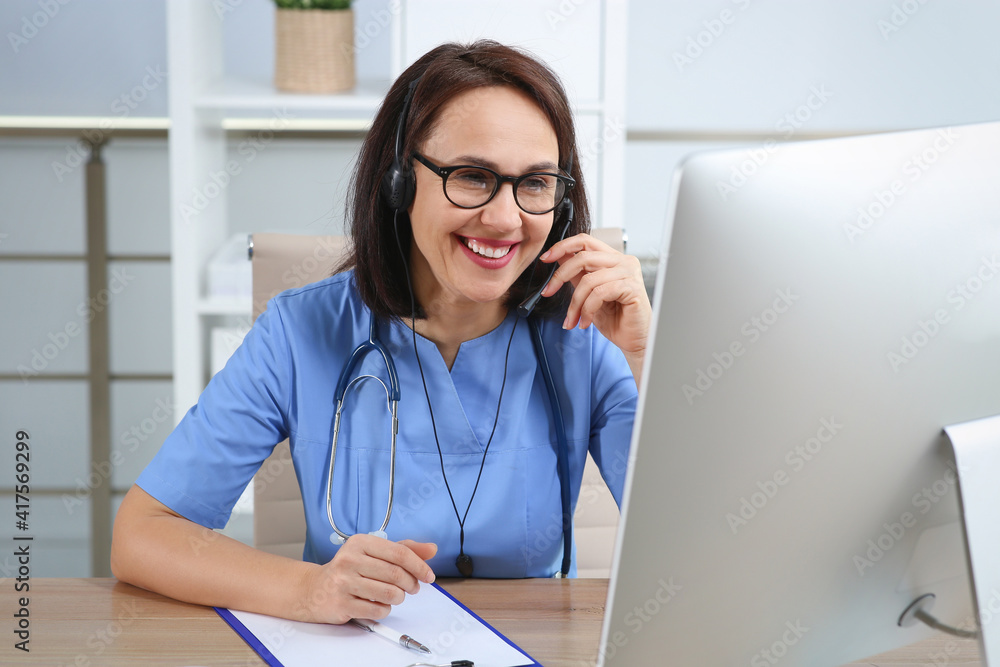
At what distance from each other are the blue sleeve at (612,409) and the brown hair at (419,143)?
99 millimetres

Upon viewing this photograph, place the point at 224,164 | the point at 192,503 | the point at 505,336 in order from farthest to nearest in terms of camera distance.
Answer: the point at 224,164
the point at 505,336
the point at 192,503

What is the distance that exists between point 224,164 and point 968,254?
80.4 inches

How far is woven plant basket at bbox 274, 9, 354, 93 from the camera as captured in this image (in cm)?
199

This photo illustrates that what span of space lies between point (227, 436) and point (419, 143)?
0.44 meters

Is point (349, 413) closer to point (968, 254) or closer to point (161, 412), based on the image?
point (968, 254)

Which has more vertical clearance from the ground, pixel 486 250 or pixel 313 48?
pixel 313 48

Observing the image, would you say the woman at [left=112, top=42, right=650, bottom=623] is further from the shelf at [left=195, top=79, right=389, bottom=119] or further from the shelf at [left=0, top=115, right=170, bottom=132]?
the shelf at [left=0, top=115, right=170, bottom=132]

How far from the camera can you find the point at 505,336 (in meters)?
1.19

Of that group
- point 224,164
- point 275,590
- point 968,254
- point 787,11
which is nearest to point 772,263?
point 968,254

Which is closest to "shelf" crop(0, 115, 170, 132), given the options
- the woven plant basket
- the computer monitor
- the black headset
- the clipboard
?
the woven plant basket

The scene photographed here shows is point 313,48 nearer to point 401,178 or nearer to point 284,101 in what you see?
point 284,101

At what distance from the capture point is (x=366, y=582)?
81 cm

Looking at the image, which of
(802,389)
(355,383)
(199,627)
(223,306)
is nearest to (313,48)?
(223,306)

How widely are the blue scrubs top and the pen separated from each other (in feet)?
0.77
